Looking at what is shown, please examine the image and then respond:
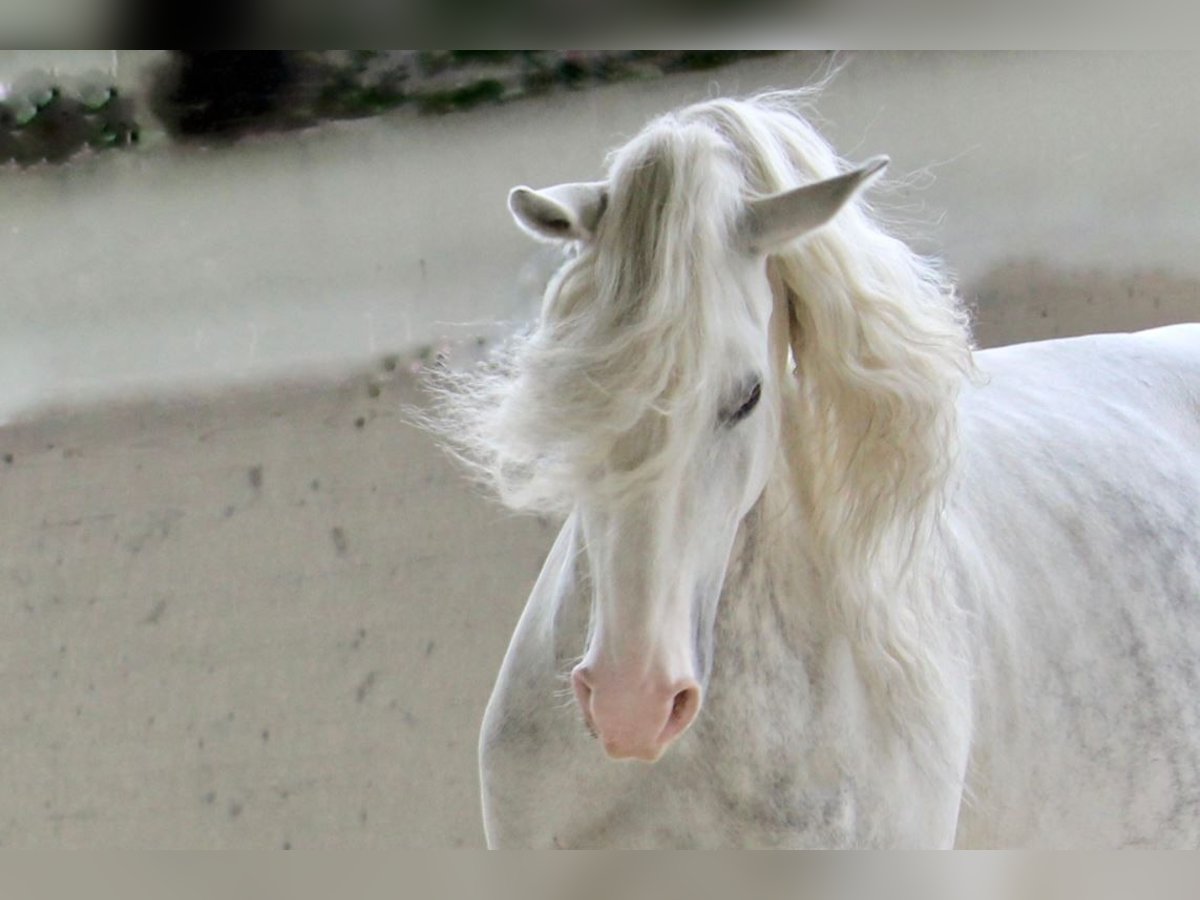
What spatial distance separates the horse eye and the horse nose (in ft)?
0.47

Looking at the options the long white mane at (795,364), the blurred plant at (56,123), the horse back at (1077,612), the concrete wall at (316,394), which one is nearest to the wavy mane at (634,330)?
the long white mane at (795,364)

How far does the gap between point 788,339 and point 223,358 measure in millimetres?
1148

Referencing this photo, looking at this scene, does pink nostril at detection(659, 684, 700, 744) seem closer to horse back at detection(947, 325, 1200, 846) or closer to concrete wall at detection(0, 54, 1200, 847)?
horse back at detection(947, 325, 1200, 846)

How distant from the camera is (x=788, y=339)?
81 cm

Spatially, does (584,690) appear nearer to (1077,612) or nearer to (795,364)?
(795,364)

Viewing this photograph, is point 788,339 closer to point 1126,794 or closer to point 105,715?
point 1126,794

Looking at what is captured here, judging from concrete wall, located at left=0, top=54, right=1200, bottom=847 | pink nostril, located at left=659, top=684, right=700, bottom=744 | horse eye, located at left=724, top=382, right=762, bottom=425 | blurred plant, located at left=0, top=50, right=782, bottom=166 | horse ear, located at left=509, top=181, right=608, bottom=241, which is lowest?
concrete wall, located at left=0, top=54, right=1200, bottom=847

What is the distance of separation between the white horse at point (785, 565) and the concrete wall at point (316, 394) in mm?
737

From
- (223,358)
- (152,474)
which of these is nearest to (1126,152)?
(223,358)

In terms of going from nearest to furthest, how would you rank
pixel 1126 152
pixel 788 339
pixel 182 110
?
pixel 788 339
pixel 182 110
pixel 1126 152

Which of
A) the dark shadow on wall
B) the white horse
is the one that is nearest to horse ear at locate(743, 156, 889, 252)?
the white horse

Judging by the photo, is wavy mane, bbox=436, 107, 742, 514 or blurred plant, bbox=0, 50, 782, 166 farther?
blurred plant, bbox=0, 50, 782, 166

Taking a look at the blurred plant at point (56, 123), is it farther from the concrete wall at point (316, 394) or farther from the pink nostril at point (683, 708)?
the pink nostril at point (683, 708)

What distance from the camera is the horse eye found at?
727 mm
